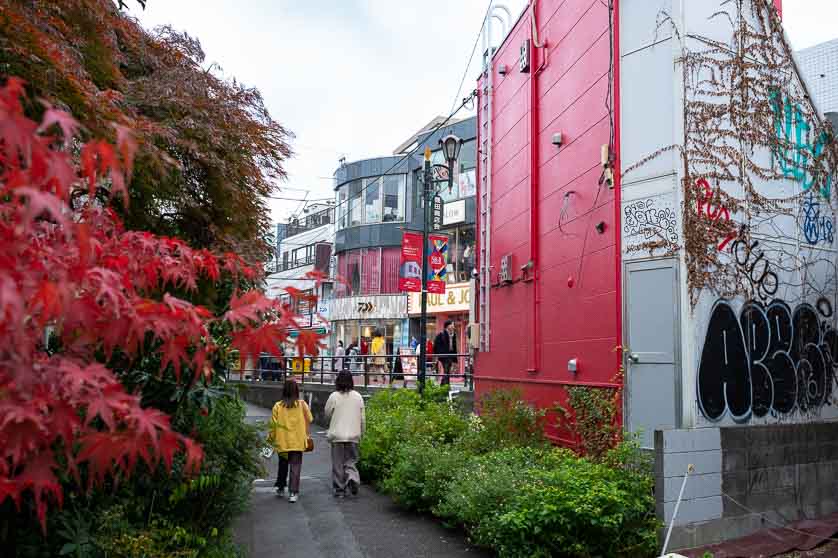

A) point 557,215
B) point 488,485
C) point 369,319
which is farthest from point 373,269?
point 488,485

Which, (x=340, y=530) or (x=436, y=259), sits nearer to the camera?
(x=340, y=530)

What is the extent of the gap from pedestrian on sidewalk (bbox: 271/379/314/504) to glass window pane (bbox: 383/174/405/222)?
29.6 metres

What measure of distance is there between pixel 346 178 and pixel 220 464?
3508cm

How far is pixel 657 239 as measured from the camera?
7672mm

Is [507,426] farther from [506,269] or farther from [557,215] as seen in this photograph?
[506,269]

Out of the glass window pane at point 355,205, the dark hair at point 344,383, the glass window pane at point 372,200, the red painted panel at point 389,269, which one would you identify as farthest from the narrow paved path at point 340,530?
the glass window pane at point 355,205

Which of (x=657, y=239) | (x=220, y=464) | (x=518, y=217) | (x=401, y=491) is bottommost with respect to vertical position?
(x=401, y=491)

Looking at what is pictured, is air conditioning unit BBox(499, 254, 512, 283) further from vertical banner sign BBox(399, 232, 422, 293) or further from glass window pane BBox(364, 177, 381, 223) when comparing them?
glass window pane BBox(364, 177, 381, 223)

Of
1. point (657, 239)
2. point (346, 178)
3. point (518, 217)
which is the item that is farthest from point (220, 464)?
point (346, 178)

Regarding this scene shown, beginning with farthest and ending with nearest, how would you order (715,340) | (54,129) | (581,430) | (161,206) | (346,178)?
(346,178) → (161,206) → (581,430) → (715,340) → (54,129)

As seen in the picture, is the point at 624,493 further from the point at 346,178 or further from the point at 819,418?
the point at 346,178

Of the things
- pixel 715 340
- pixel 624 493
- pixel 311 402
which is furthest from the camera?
pixel 311 402

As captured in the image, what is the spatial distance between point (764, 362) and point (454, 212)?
2673cm

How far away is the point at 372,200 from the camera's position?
1578 inches
